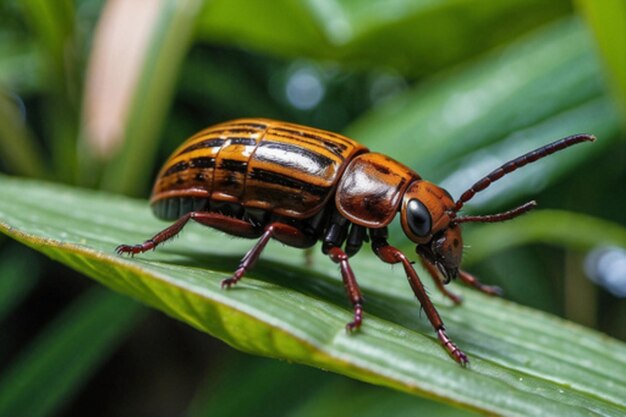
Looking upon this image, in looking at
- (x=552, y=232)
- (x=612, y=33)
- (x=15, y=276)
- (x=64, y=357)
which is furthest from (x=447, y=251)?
(x=15, y=276)

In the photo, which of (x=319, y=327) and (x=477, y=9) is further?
(x=477, y=9)

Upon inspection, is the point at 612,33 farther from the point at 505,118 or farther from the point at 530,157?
the point at 530,157

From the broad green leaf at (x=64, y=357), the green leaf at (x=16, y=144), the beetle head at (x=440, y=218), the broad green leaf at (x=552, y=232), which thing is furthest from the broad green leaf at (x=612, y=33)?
the green leaf at (x=16, y=144)

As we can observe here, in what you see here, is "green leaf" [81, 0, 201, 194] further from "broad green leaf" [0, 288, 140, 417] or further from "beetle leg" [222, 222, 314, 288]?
"beetle leg" [222, 222, 314, 288]

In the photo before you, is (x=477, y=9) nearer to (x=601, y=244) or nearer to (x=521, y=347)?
(x=601, y=244)

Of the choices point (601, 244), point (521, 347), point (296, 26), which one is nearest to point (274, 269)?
point (521, 347)

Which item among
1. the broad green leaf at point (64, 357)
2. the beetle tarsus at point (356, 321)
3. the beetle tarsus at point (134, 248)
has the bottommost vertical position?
the broad green leaf at point (64, 357)

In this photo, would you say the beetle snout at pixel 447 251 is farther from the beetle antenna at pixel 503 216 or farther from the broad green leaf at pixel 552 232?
the broad green leaf at pixel 552 232
